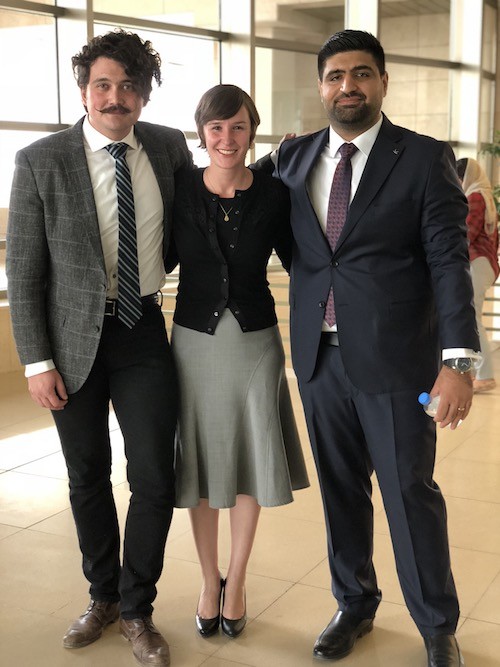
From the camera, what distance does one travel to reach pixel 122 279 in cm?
267

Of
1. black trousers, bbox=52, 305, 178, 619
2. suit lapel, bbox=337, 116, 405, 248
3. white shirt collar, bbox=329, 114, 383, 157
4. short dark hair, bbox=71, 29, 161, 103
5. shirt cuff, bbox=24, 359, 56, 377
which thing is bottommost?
black trousers, bbox=52, 305, 178, 619

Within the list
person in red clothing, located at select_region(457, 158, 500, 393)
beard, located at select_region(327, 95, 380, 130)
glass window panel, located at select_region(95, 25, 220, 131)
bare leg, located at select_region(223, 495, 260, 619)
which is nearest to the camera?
beard, located at select_region(327, 95, 380, 130)

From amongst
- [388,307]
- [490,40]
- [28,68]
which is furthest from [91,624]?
[490,40]

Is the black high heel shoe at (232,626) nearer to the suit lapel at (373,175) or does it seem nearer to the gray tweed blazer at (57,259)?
the gray tweed blazer at (57,259)

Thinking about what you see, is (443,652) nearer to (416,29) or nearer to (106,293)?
(106,293)

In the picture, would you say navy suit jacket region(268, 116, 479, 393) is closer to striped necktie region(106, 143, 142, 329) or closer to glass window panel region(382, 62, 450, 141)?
striped necktie region(106, 143, 142, 329)

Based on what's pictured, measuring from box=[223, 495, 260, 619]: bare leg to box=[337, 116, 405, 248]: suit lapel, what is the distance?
0.93 meters

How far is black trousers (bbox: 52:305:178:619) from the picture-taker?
8.93 ft

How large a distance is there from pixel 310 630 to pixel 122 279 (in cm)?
134

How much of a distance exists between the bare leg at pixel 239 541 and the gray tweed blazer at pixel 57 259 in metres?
0.68

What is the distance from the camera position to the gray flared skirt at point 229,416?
2.77m

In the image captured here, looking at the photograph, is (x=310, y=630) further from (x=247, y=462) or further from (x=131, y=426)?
(x=131, y=426)

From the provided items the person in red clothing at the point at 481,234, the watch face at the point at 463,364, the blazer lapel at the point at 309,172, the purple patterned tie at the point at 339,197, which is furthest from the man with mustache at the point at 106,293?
the person in red clothing at the point at 481,234

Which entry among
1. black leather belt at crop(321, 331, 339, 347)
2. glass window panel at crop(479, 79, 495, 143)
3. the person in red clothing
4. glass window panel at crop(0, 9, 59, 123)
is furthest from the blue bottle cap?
glass window panel at crop(479, 79, 495, 143)
